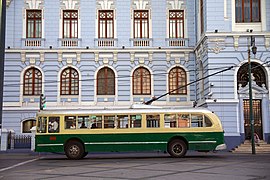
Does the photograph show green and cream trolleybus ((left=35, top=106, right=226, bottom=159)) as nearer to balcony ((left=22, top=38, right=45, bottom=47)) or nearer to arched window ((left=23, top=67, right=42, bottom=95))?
arched window ((left=23, top=67, right=42, bottom=95))

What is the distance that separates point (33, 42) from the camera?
33062 millimetres

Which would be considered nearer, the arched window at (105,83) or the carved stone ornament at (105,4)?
the arched window at (105,83)

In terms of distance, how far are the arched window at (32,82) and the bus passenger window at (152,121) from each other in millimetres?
13001

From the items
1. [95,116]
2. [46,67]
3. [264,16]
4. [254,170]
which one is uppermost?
[264,16]

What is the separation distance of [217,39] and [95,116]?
10974 mm

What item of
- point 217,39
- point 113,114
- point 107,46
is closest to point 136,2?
point 107,46

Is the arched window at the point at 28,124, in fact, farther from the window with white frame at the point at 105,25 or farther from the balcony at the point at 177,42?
the balcony at the point at 177,42

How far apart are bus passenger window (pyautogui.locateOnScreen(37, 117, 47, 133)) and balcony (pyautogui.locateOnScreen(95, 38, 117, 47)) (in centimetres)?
1160

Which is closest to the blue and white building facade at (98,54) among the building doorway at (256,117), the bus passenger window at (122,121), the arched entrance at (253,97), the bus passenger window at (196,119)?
the arched entrance at (253,97)

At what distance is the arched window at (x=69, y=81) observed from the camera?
32969 millimetres

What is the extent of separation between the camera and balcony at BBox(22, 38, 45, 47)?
32969 mm

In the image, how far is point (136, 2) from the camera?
3356 cm

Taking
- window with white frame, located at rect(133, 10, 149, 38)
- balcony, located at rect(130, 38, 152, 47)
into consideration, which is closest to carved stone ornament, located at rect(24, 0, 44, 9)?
window with white frame, located at rect(133, 10, 149, 38)

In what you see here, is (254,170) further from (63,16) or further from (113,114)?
(63,16)
